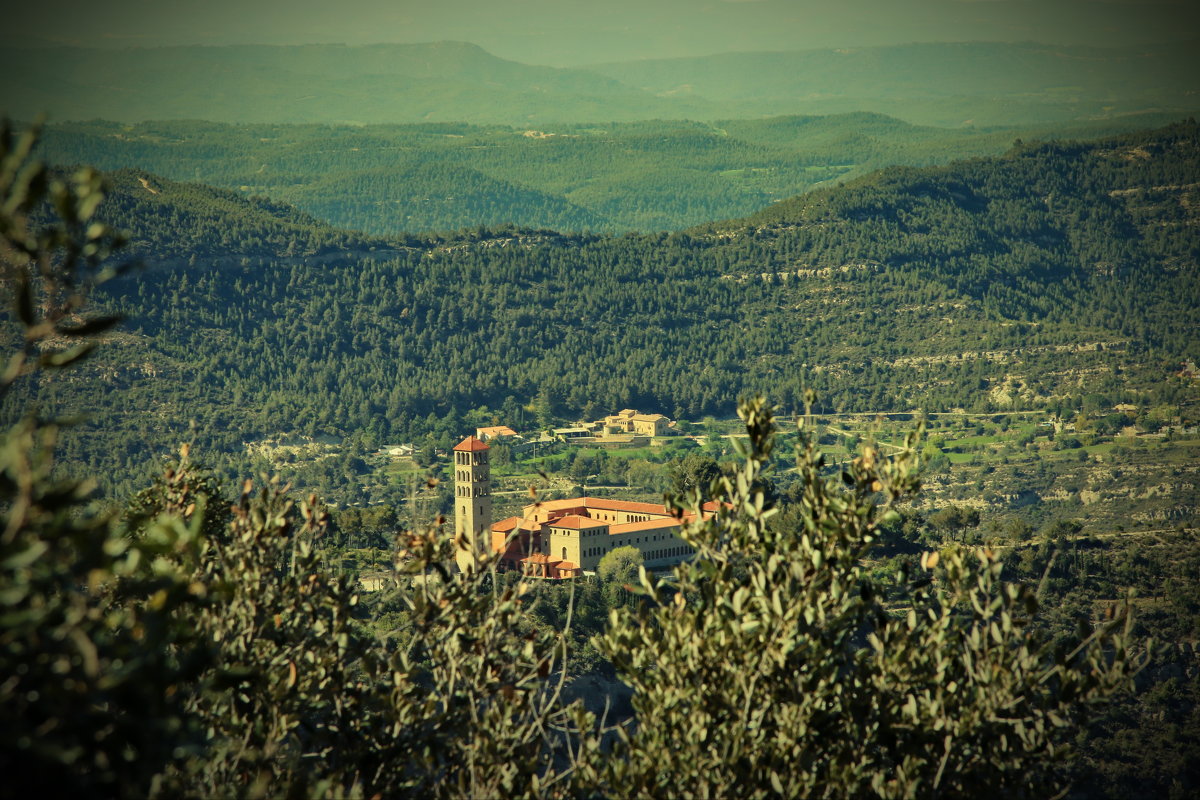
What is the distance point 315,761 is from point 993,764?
5590 millimetres

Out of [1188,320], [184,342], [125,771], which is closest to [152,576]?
[125,771]

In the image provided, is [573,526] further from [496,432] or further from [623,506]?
[496,432]

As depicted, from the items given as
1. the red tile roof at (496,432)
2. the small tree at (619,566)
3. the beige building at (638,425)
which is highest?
the small tree at (619,566)

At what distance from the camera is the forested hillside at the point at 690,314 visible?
11362 cm

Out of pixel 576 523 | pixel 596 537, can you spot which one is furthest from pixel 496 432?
pixel 596 537

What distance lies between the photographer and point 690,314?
475ft

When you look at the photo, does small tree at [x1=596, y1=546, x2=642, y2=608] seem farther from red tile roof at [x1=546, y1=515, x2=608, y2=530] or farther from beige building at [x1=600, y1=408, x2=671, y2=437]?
beige building at [x1=600, y1=408, x2=671, y2=437]

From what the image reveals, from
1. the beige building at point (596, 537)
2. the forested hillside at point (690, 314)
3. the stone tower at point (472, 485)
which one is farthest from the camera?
the forested hillside at point (690, 314)

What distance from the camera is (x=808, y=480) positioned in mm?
12875

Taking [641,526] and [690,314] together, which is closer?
[641,526]

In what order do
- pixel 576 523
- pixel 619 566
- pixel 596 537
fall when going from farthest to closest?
pixel 576 523 → pixel 596 537 → pixel 619 566

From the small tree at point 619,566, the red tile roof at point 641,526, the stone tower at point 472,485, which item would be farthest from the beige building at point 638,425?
the small tree at point 619,566

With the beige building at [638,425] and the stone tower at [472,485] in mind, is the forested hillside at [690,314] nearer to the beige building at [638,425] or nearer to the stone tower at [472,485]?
the beige building at [638,425]

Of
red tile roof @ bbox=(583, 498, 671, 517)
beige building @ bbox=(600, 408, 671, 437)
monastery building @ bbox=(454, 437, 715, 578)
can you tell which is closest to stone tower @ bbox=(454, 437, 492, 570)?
monastery building @ bbox=(454, 437, 715, 578)
